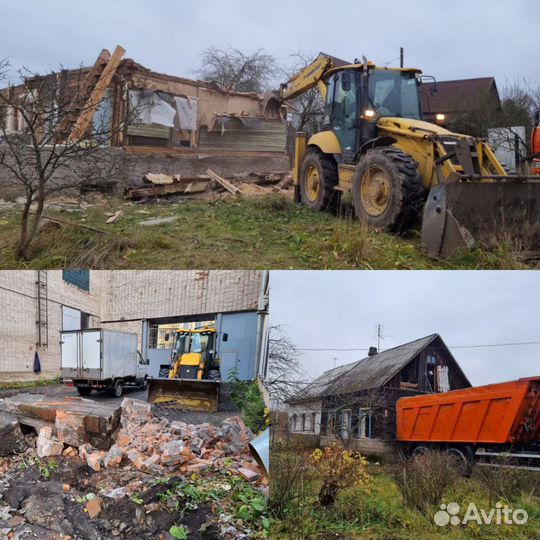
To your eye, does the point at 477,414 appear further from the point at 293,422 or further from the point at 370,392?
the point at 293,422

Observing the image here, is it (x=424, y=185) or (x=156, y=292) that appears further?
(x=424, y=185)

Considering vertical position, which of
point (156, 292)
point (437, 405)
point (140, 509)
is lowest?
point (140, 509)

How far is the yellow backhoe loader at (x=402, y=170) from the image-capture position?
6.54 m

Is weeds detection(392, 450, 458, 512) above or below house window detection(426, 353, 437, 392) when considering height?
below

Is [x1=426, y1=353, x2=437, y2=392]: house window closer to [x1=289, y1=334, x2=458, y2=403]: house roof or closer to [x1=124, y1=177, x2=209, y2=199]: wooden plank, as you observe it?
[x1=289, y1=334, x2=458, y2=403]: house roof

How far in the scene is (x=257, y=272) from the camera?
4.83 m

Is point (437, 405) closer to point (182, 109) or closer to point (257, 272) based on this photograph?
point (257, 272)

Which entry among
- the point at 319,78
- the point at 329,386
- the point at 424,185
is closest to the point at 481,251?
the point at 424,185

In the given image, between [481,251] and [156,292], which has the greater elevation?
[481,251]

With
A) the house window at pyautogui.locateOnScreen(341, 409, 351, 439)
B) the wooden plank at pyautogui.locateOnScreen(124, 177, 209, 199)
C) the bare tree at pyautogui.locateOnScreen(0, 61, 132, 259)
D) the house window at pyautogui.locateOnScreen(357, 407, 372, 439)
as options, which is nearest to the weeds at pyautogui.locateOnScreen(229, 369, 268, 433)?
the house window at pyautogui.locateOnScreen(341, 409, 351, 439)

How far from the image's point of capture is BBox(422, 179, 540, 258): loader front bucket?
6461 millimetres

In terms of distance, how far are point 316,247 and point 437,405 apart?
9.29 ft

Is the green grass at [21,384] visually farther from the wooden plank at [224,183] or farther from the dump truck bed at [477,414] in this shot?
the wooden plank at [224,183]

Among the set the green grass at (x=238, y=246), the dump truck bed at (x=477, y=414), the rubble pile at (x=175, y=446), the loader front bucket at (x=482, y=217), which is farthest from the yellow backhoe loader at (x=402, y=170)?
the rubble pile at (x=175, y=446)
